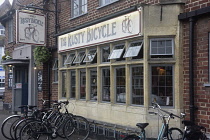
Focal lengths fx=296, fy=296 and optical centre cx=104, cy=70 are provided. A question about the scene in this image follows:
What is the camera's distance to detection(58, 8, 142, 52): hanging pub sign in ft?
26.5

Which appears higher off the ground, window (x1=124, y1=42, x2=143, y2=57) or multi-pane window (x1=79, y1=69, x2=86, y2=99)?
window (x1=124, y1=42, x2=143, y2=57)

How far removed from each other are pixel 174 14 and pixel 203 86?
2.00m

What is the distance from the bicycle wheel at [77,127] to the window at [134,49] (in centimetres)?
245

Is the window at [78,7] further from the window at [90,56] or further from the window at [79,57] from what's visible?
the window at [90,56]

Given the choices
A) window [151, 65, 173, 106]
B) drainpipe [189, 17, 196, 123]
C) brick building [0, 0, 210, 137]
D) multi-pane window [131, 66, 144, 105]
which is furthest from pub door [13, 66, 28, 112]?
drainpipe [189, 17, 196, 123]

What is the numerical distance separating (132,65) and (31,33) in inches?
213

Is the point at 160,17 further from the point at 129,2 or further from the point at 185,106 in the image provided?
the point at 185,106

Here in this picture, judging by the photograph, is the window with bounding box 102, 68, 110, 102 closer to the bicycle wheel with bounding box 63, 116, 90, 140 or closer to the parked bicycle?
the bicycle wheel with bounding box 63, 116, 90, 140

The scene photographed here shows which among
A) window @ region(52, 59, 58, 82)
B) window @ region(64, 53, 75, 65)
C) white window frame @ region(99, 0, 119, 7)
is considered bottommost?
window @ region(52, 59, 58, 82)

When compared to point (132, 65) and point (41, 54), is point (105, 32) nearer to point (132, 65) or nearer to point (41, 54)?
point (132, 65)

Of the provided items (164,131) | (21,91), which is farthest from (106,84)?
(21,91)

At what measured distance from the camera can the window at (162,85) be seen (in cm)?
781

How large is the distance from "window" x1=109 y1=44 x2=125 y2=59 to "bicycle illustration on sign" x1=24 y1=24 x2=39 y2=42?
4355 mm

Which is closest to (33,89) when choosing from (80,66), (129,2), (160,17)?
(80,66)
